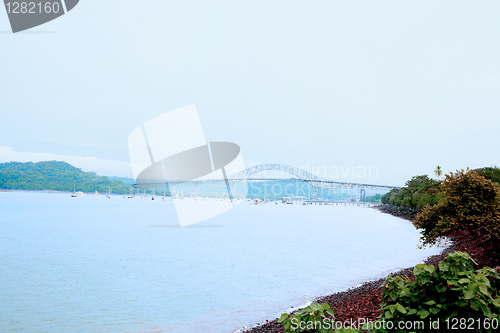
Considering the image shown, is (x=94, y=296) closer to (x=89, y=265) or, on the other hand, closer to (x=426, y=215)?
(x=89, y=265)

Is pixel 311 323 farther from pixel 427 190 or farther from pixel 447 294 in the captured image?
pixel 427 190

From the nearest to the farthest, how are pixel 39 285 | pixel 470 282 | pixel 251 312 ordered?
1. pixel 470 282
2. pixel 251 312
3. pixel 39 285

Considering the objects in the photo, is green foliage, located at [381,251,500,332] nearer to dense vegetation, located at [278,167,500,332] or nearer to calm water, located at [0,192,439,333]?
dense vegetation, located at [278,167,500,332]

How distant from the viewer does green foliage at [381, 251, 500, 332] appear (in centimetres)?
354

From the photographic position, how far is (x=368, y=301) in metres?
9.89

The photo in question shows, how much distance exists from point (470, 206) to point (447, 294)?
11.9 m

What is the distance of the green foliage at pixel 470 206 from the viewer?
1298cm

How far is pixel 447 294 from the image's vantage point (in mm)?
3814

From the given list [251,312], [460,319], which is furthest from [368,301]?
[460,319]

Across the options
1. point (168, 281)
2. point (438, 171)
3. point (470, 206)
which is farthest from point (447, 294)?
point (438, 171)

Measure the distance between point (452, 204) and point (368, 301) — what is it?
23.5 feet

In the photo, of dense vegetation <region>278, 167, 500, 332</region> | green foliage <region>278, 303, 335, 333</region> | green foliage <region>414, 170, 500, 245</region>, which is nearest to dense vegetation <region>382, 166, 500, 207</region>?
green foliage <region>414, 170, 500, 245</region>

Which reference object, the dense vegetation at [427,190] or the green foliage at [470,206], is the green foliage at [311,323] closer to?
the green foliage at [470,206]

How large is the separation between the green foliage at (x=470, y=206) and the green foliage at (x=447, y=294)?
425 inches
